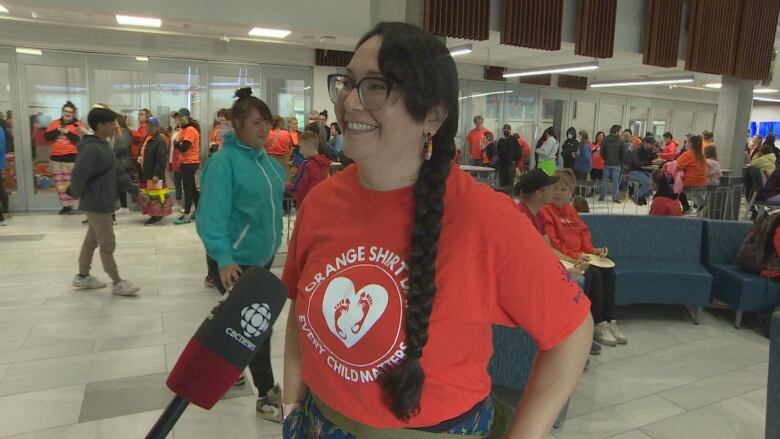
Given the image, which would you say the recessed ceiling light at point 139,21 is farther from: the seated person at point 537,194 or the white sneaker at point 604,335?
the white sneaker at point 604,335

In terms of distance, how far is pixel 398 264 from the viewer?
101 centimetres

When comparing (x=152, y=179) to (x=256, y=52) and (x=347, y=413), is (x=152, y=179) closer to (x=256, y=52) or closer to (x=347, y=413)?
(x=256, y=52)

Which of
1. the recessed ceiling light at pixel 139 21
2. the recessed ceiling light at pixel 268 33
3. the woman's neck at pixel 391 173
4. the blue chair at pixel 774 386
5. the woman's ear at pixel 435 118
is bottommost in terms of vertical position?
the blue chair at pixel 774 386

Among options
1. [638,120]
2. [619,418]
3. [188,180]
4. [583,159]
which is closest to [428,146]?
[619,418]

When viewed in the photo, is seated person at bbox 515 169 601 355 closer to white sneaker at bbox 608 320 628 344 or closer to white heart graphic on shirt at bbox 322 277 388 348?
white sneaker at bbox 608 320 628 344

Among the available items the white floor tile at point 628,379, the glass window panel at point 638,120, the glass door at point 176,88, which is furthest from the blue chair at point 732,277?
the glass window panel at point 638,120

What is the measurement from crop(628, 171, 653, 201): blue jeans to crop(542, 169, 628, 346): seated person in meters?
6.94

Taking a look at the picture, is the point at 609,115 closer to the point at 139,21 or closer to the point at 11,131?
the point at 139,21

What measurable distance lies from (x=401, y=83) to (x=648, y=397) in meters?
3.09

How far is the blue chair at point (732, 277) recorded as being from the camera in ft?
14.4

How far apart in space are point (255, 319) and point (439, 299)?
32 cm

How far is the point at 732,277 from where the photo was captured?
178 inches

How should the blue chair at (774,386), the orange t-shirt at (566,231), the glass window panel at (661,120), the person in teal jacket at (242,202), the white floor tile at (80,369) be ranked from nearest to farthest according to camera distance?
the blue chair at (774,386) → the person in teal jacket at (242,202) → the white floor tile at (80,369) → the orange t-shirt at (566,231) → the glass window panel at (661,120)

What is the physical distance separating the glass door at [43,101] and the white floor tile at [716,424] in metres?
9.86
